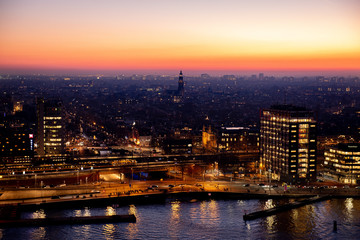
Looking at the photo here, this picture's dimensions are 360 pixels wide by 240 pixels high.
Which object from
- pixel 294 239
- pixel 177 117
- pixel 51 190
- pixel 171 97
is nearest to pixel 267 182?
pixel 294 239

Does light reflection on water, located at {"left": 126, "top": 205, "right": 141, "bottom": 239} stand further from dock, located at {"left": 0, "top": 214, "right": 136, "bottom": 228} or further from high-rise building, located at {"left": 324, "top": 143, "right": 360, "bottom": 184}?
high-rise building, located at {"left": 324, "top": 143, "right": 360, "bottom": 184}

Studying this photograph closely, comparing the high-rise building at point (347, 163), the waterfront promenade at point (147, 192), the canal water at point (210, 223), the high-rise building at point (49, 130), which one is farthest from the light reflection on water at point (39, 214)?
the high-rise building at point (347, 163)

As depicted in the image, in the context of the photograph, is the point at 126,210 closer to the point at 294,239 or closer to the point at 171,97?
the point at 294,239

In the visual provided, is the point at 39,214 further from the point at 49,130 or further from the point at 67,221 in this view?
the point at 49,130

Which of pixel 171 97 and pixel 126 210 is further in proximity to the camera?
pixel 171 97

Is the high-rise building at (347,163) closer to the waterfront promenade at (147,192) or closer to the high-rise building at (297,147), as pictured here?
the high-rise building at (297,147)

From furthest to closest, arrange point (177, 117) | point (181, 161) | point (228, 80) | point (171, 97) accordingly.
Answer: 1. point (228, 80)
2. point (171, 97)
3. point (177, 117)
4. point (181, 161)

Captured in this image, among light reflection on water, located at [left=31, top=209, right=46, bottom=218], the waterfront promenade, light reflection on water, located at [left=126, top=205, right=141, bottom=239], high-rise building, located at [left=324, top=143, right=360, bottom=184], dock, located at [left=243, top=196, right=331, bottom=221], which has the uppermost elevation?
high-rise building, located at [left=324, top=143, right=360, bottom=184]

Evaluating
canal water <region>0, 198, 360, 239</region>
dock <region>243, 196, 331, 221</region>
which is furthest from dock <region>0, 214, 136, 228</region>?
dock <region>243, 196, 331, 221</region>
